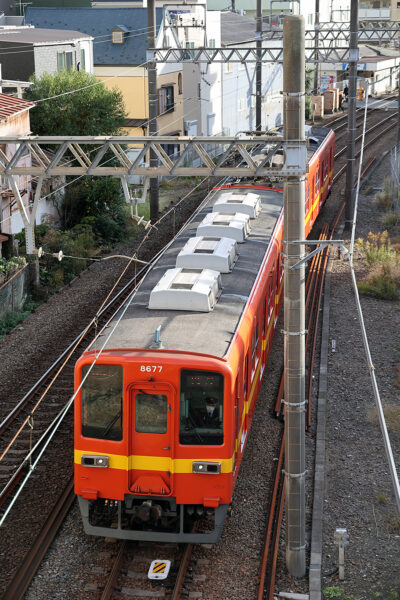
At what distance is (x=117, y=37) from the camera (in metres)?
35.9

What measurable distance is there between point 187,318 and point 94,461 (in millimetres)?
2056

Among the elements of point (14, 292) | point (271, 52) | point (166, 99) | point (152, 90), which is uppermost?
point (271, 52)

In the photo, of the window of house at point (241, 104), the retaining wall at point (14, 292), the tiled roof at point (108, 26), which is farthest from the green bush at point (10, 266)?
the window of house at point (241, 104)

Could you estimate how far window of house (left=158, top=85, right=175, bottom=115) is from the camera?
3541 centimetres

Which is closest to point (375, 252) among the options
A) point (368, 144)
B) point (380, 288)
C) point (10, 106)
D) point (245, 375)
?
point (380, 288)

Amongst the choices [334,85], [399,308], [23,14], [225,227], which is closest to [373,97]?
[334,85]

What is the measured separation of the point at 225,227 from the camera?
13852 millimetres

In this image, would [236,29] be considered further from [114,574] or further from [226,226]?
[114,574]

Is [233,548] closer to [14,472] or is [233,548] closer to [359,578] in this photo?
[359,578]

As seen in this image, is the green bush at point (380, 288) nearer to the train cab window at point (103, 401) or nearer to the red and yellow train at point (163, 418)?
the red and yellow train at point (163, 418)

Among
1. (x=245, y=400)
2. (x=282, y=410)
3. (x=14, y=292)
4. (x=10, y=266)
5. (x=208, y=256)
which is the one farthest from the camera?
(x=10, y=266)

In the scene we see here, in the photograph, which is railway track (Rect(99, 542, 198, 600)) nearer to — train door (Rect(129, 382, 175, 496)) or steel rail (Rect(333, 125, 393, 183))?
train door (Rect(129, 382, 175, 496))

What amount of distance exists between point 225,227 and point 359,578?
6108mm

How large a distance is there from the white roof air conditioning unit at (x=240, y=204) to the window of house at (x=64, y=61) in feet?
52.2
